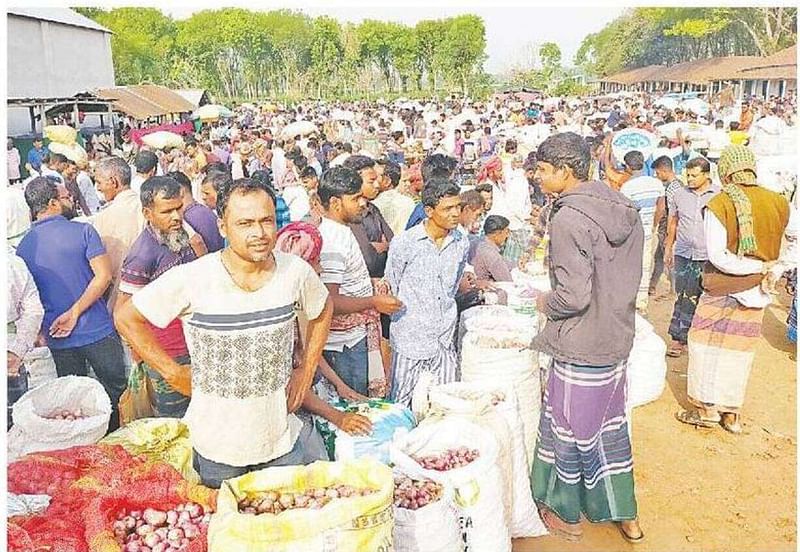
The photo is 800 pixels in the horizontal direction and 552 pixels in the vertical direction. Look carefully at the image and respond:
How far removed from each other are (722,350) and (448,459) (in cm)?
224

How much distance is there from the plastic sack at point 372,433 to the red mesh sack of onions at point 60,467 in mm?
675

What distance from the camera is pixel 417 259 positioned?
3227 mm

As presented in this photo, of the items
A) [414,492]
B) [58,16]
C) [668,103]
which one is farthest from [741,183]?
[58,16]

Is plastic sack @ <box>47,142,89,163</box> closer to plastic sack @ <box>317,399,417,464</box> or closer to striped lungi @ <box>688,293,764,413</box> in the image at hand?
plastic sack @ <box>317,399,417,464</box>

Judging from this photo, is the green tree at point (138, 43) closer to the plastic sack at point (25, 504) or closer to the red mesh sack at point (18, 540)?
the plastic sack at point (25, 504)

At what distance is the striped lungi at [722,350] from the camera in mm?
3998

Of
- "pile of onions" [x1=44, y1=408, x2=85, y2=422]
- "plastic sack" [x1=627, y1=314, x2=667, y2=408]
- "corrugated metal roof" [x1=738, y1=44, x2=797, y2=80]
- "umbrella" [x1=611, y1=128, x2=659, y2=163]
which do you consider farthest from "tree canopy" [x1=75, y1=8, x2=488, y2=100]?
"pile of onions" [x1=44, y1=408, x2=85, y2=422]

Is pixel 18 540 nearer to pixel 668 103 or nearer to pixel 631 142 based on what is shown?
pixel 631 142

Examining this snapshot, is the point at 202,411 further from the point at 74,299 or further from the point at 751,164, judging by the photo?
the point at 751,164

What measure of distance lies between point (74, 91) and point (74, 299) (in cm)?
2447

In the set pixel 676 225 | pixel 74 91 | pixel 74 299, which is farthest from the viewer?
pixel 74 91

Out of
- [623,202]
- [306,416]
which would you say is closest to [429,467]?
[306,416]

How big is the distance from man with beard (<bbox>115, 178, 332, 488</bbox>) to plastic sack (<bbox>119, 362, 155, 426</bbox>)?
985mm

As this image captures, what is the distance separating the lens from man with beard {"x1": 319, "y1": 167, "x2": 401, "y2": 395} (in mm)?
3121
